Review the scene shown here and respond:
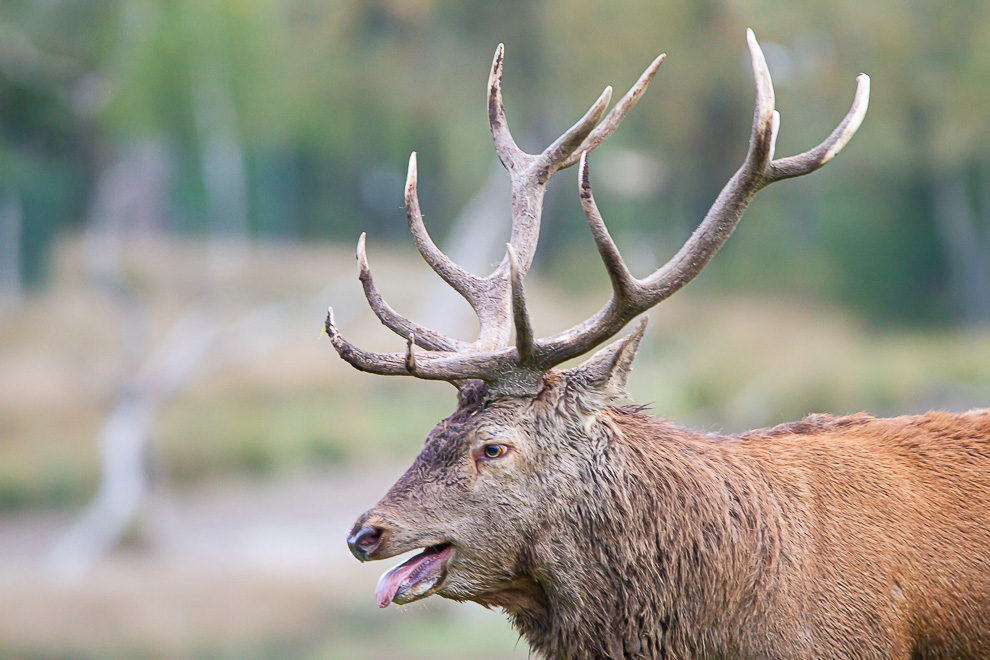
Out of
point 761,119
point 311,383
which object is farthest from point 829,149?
point 311,383

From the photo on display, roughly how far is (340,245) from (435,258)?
10.7 m

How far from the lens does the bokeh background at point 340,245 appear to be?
1272 cm

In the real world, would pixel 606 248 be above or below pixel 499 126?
below

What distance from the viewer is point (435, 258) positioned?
367 centimetres

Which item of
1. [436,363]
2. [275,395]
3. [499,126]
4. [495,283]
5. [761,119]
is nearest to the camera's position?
[761,119]

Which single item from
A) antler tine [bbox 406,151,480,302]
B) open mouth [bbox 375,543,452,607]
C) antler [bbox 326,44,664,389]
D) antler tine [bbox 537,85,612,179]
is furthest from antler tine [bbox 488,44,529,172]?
open mouth [bbox 375,543,452,607]

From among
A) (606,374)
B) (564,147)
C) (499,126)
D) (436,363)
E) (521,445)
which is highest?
(499,126)

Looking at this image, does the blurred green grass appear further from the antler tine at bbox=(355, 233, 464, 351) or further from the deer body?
the deer body

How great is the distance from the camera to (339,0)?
14.4 meters

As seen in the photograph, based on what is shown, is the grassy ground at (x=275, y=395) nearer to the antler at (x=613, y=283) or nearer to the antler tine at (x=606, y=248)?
the antler at (x=613, y=283)

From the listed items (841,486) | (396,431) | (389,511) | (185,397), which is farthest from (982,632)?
(185,397)

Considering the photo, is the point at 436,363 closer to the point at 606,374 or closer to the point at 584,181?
the point at 606,374

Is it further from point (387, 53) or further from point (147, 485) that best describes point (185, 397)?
point (387, 53)

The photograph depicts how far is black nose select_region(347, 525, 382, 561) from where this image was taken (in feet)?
9.44
